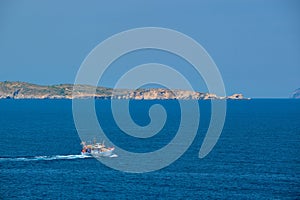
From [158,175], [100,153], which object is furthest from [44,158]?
[158,175]

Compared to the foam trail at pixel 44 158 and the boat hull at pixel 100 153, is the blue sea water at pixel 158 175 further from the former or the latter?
the boat hull at pixel 100 153

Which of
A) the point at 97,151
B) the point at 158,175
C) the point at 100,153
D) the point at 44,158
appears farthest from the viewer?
the point at 97,151

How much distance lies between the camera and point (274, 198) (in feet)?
311

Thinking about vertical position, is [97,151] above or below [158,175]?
above

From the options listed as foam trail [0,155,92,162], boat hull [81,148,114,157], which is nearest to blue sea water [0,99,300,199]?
foam trail [0,155,92,162]

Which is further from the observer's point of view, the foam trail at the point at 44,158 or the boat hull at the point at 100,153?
the boat hull at the point at 100,153

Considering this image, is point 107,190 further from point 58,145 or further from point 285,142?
point 285,142

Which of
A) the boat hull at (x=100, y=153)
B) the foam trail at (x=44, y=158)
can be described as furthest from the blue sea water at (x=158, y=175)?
the boat hull at (x=100, y=153)

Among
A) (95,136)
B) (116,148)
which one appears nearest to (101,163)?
(116,148)

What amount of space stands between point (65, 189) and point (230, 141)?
80902 mm

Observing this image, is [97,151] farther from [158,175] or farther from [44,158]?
[158,175]

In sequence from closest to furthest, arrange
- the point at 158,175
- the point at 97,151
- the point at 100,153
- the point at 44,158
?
the point at 158,175 < the point at 44,158 < the point at 100,153 < the point at 97,151

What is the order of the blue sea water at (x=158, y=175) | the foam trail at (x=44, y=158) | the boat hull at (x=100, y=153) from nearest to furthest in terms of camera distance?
the blue sea water at (x=158, y=175) < the foam trail at (x=44, y=158) < the boat hull at (x=100, y=153)

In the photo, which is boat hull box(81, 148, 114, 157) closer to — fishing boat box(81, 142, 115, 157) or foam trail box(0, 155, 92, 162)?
fishing boat box(81, 142, 115, 157)
